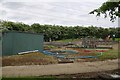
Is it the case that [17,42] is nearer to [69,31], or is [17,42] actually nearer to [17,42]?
[17,42]

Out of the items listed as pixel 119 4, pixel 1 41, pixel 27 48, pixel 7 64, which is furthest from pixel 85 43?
pixel 119 4

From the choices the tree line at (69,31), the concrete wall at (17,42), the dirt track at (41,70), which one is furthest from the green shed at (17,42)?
the tree line at (69,31)

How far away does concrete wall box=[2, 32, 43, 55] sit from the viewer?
21.4 m

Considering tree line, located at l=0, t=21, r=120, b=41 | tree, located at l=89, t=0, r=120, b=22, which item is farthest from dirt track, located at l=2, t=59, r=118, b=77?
tree line, located at l=0, t=21, r=120, b=41

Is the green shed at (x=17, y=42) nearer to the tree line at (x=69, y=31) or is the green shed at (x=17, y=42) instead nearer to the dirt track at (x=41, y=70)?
the dirt track at (x=41, y=70)

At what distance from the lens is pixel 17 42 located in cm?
2228

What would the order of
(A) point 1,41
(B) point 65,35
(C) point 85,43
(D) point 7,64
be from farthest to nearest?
(B) point 65,35, (C) point 85,43, (A) point 1,41, (D) point 7,64

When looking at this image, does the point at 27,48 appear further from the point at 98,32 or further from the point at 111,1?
the point at 98,32

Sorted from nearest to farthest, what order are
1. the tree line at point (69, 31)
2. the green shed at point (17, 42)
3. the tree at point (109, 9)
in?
the tree at point (109, 9) → the green shed at point (17, 42) → the tree line at point (69, 31)

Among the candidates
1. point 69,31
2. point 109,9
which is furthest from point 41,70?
point 69,31

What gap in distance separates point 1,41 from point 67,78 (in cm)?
1091

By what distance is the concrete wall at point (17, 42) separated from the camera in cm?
2135

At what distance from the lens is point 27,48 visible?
78.8 feet

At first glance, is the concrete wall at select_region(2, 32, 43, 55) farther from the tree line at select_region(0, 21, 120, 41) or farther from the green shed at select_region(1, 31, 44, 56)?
the tree line at select_region(0, 21, 120, 41)
